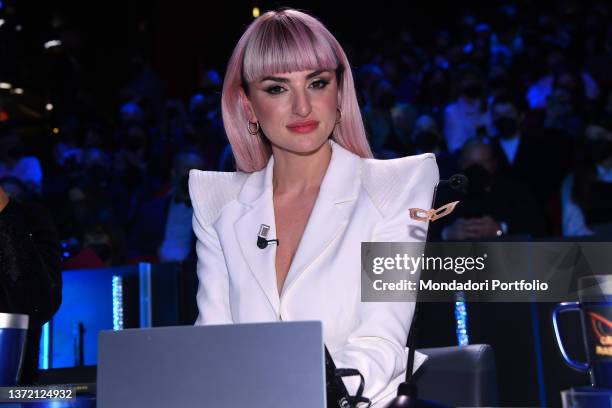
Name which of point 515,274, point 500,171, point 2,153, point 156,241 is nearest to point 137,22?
point 2,153

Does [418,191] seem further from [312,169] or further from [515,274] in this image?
[515,274]

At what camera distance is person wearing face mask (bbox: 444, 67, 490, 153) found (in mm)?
6367

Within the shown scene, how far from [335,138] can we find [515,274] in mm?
803

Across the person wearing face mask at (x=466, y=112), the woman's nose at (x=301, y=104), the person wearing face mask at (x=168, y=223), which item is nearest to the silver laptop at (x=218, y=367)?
the woman's nose at (x=301, y=104)

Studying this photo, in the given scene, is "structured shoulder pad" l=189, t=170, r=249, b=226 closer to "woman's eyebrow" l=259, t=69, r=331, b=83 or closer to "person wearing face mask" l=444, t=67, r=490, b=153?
"woman's eyebrow" l=259, t=69, r=331, b=83

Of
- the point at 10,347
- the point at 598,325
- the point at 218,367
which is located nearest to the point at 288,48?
the point at 10,347

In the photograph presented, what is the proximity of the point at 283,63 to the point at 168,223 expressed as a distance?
364 centimetres

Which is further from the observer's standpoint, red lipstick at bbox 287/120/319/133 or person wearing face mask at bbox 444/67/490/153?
person wearing face mask at bbox 444/67/490/153

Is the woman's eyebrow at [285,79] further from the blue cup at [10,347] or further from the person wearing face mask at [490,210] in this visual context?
the person wearing face mask at [490,210]

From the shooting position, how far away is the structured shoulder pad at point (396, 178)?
226cm

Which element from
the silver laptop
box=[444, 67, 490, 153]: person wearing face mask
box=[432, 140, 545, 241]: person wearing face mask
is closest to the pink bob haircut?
the silver laptop

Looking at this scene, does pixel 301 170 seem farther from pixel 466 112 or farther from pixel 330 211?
pixel 466 112

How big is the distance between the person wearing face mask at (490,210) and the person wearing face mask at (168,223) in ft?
5.86

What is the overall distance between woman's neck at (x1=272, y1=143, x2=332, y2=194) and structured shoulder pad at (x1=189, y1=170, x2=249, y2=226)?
0.38 ft
